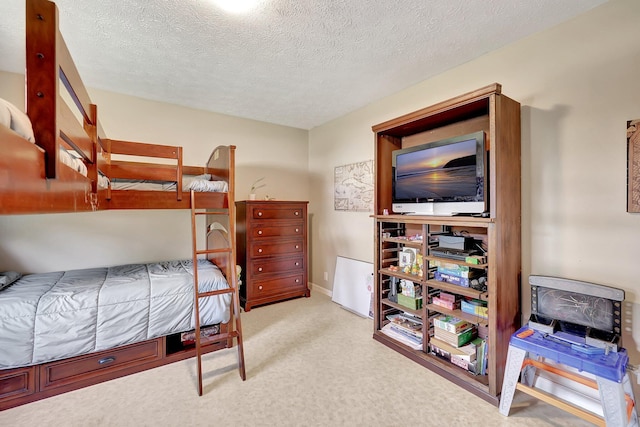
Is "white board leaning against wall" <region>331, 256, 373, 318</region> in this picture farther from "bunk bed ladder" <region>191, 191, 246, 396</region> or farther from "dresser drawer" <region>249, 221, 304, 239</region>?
"bunk bed ladder" <region>191, 191, 246, 396</region>

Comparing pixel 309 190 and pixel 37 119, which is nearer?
pixel 37 119

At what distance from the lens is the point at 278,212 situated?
3.68 metres

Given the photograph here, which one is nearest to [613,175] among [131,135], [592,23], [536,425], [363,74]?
[592,23]

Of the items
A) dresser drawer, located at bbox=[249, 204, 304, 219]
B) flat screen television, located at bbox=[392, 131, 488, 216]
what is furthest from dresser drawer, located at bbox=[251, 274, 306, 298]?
flat screen television, located at bbox=[392, 131, 488, 216]

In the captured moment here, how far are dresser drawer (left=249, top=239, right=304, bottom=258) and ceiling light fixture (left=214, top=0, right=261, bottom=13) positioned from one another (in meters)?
2.44

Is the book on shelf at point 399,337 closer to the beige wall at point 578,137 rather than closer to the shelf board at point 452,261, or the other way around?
the shelf board at point 452,261

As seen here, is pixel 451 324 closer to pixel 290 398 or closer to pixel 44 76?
pixel 290 398

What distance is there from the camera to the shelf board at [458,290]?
1925mm

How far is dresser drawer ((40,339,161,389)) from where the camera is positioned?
6.37 ft

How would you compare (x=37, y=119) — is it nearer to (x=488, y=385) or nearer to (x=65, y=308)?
(x=65, y=308)

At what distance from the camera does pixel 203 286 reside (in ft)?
7.98

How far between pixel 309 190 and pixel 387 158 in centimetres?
194

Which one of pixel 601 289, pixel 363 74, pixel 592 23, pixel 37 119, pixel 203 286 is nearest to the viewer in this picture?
pixel 37 119

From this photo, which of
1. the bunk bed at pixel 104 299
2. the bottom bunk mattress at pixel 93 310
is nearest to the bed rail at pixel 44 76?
the bunk bed at pixel 104 299
